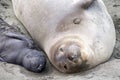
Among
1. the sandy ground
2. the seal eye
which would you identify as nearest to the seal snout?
the sandy ground

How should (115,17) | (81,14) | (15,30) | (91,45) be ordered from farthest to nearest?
(115,17) → (15,30) → (81,14) → (91,45)

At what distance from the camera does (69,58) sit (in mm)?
4285

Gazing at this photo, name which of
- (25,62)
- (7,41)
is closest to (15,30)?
(7,41)

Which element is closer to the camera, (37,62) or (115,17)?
(37,62)

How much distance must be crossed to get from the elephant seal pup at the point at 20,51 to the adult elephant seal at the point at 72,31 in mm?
132

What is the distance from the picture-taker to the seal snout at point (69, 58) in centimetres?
427

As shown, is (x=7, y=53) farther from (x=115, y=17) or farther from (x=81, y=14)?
(x=115, y=17)

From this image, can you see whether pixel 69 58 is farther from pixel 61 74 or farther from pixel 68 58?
pixel 61 74

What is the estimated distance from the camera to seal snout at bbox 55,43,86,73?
4.27 m

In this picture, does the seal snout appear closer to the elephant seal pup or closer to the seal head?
the seal head

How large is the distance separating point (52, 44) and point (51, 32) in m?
0.23

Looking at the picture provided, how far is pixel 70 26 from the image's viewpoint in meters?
4.73

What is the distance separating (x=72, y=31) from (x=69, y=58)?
0.47 metres

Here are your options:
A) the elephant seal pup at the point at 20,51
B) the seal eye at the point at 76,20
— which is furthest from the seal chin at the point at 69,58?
the seal eye at the point at 76,20
